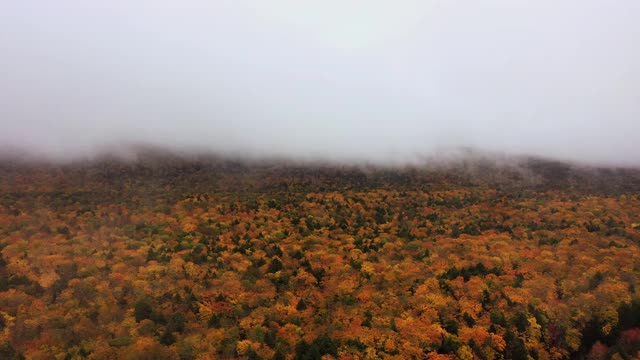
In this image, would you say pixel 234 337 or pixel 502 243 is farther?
pixel 502 243

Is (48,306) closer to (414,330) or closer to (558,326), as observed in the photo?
(414,330)

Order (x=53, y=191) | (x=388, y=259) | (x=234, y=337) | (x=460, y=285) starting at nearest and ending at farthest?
1. (x=234, y=337)
2. (x=460, y=285)
3. (x=388, y=259)
4. (x=53, y=191)

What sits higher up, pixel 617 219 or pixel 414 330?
pixel 617 219

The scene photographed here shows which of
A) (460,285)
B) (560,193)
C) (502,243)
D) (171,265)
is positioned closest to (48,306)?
(171,265)

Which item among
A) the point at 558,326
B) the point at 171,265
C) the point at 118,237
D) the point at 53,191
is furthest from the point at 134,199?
the point at 558,326

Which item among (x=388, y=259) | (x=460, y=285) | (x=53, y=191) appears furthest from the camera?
(x=53, y=191)

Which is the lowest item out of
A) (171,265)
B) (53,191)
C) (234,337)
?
(234,337)
